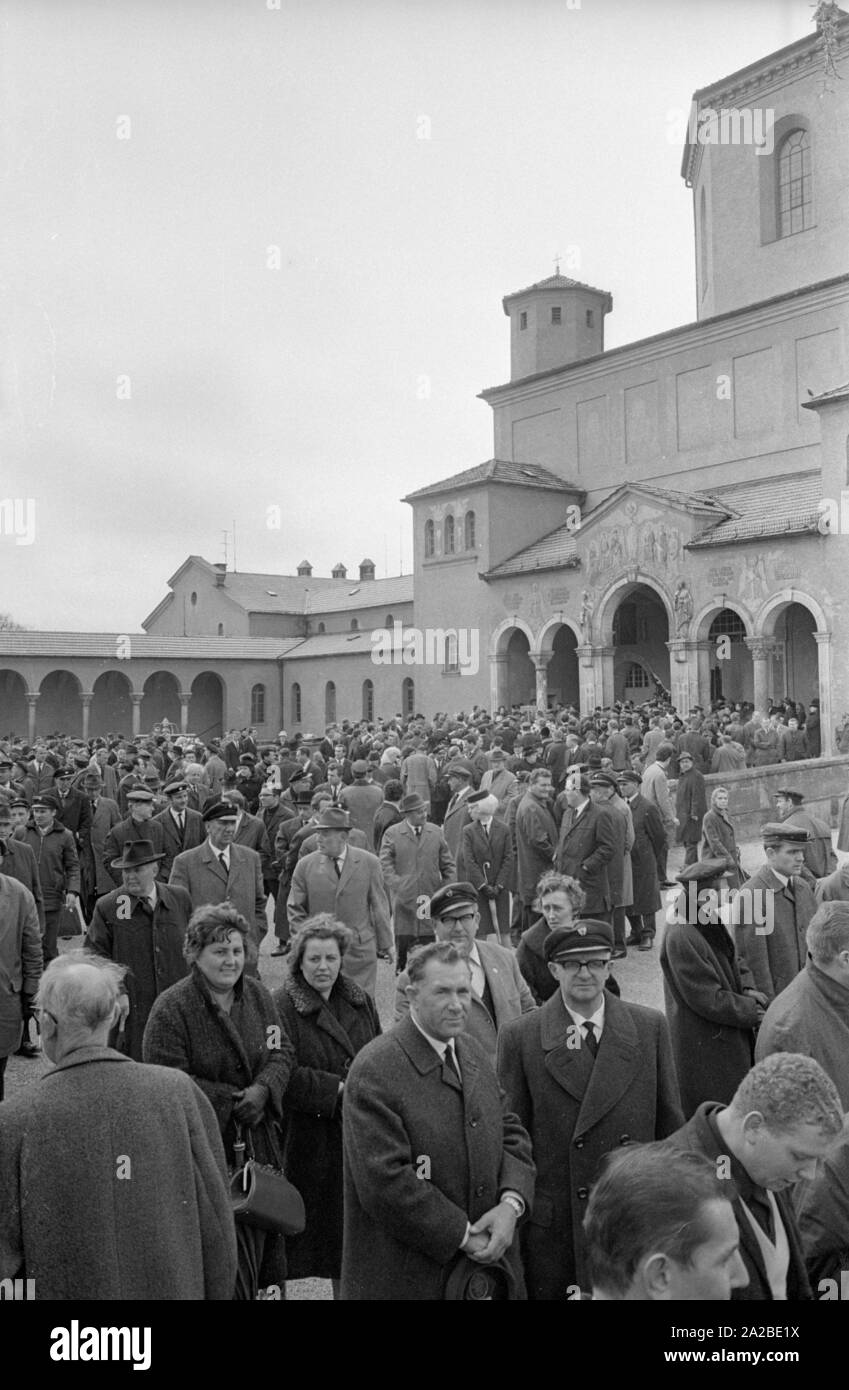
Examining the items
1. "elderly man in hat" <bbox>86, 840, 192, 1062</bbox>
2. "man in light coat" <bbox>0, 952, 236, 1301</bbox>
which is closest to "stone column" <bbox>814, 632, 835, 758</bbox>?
"elderly man in hat" <bbox>86, 840, 192, 1062</bbox>

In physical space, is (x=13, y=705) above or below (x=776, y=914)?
above

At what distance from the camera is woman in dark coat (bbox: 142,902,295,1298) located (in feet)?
13.4

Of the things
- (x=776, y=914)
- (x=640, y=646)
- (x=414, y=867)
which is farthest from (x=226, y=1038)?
(x=640, y=646)

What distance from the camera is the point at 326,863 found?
723cm

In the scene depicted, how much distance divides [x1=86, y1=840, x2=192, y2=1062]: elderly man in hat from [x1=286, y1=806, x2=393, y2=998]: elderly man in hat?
145cm

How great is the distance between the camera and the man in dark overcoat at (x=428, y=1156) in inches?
128

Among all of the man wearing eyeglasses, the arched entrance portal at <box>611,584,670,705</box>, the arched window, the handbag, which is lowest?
the handbag

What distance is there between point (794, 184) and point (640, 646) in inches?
630

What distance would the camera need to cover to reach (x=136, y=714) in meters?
47.5

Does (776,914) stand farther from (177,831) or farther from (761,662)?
(761,662)

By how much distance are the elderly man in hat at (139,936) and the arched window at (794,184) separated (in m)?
35.6

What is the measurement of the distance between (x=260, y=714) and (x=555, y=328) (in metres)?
22.1

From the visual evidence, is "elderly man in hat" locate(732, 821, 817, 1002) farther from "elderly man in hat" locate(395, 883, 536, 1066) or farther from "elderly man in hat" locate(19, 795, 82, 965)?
"elderly man in hat" locate(19, 795, 82, 965)
